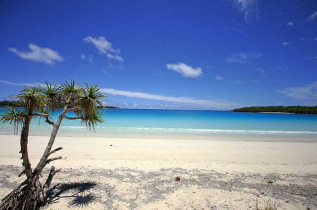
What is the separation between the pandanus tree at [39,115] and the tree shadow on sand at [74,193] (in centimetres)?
45

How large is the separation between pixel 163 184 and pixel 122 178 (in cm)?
147

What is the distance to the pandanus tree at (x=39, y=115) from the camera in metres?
3.35

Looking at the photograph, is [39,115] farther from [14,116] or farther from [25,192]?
[25,192]

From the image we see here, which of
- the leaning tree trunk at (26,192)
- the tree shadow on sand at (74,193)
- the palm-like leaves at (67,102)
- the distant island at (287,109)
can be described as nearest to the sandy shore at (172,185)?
the tree shadow on sand at (74,193)

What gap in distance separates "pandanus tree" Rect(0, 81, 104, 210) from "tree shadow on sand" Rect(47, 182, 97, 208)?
0.45 metres

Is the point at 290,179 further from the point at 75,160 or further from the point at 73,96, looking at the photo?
the point at 75,160

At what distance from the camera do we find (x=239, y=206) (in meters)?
4.21

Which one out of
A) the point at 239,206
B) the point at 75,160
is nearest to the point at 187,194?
the point at 239,206

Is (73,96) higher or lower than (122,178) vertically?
higher

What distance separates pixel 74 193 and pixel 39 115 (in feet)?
8.47

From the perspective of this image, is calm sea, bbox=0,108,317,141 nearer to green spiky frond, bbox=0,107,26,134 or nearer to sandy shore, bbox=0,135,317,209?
green spiky frond, bbox=0,107,26,134

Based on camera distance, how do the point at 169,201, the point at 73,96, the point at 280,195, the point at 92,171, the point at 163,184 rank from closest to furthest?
the point at 73,96, the point at 169,201, the point at 280,195, the point at 163,184, the point at 92,171

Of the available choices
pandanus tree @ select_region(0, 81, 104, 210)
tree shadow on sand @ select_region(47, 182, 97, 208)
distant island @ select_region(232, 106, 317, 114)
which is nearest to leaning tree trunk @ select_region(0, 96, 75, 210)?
pandanus tree @ select_region(0, 81, 104, 210)

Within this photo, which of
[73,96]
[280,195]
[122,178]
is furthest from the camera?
[122,178]
